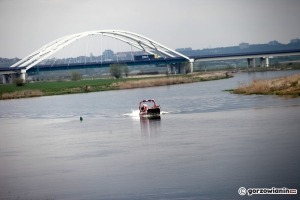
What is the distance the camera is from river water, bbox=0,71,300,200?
58.1 feet

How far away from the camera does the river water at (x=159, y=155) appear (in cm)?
1772

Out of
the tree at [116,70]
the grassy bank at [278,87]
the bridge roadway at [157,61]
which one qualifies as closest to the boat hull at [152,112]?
the grassy bank at [278,87]

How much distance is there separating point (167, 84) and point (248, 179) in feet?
239

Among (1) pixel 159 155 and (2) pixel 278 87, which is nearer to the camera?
(1) pixel 159 155

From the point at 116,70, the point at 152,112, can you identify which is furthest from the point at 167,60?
the point at 152,112

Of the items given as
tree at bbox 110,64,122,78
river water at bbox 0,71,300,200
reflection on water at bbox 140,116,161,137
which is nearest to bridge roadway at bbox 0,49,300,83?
tree at bbox 110,64,122,78

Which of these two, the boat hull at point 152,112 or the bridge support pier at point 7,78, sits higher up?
the bridge support pier at point 7,78

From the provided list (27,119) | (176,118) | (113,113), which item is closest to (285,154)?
(176,118)

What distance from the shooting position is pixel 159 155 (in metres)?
23.2

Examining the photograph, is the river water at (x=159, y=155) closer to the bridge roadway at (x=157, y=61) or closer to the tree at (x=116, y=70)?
the tree at (x=116, y=70)

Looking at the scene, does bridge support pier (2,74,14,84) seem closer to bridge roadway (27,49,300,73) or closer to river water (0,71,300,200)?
bridge roadway (27,49,300,73)

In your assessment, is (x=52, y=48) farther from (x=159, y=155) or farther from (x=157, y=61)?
(x=159, y=155)

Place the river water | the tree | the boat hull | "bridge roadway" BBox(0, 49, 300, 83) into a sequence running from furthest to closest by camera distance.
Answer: "bridge roadway" BBox(0, 49, 300, 83)
the tree
the boat hull
the river water

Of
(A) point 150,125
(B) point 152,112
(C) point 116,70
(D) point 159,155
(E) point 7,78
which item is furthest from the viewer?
(E) point 7,78
